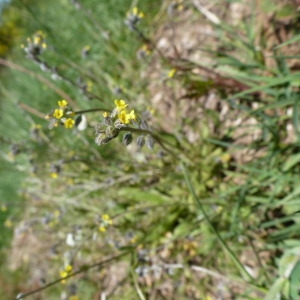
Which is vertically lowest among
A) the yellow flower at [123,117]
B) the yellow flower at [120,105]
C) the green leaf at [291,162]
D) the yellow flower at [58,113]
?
the green leaf at [291,162]

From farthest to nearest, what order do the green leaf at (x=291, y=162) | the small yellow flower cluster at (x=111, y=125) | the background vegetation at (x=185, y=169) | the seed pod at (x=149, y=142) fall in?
the background vegetation at (x=185, y=169) → the green leaf at (x=291, y=162) → the seed pod at (x=149, y=142) → the small yellow flower cluster at (x=111, y=125)

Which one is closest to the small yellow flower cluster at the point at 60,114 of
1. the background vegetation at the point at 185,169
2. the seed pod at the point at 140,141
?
the background vegetation at the point at 185,169

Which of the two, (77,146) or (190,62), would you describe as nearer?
(190,62)

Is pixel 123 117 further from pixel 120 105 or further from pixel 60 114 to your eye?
pixel 60 114

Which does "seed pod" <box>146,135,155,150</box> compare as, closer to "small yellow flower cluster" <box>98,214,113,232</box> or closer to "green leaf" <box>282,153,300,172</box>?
"small yellow flower cluster" <box>98,214,113,232</box>

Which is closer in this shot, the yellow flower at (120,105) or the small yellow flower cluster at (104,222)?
the yellow flower at (120,105)

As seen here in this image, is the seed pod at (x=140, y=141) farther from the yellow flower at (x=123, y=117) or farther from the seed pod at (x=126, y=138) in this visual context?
the yellow flower at (x=123, y=117)

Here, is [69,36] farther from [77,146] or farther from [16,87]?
[77,146]

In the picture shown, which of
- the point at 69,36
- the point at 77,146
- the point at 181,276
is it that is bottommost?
the point at 181,276

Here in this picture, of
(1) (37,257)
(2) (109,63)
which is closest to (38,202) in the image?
(1) (37,257)
